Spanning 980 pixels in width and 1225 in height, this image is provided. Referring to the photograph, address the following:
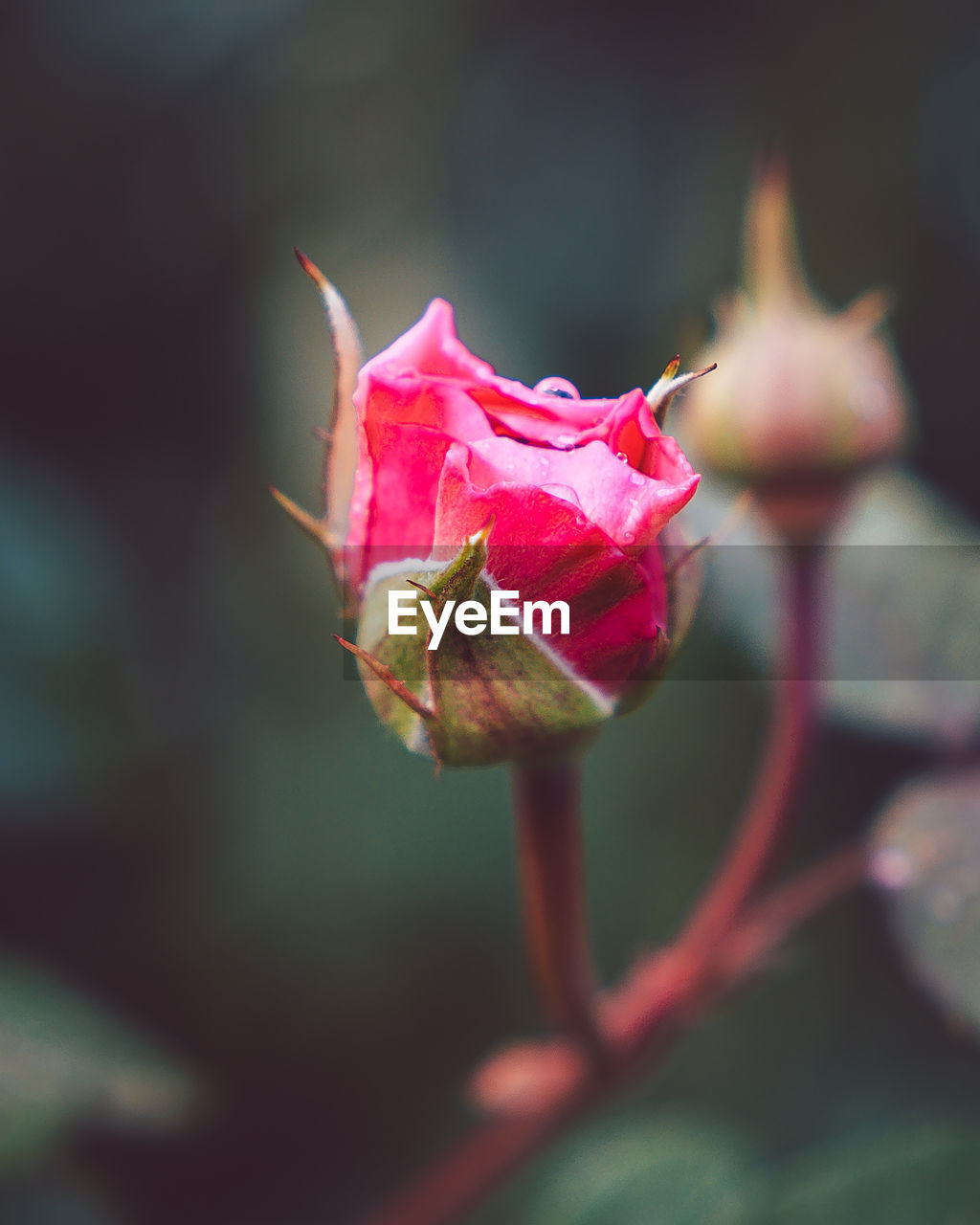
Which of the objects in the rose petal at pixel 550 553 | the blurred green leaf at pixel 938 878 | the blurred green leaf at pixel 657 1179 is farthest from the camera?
the blurred green leaf at pixel 657 1179

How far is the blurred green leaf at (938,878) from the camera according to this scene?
47 cm

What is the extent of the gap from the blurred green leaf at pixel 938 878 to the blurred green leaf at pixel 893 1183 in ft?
A: 0.23

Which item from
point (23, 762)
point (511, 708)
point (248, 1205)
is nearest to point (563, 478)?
point (511, 708)

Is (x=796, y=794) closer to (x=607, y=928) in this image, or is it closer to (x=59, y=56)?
(x=607, y=928)

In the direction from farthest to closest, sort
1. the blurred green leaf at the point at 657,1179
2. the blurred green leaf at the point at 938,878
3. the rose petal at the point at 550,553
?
the blurred green leaf at the point at 657,1179, the blurred green leaf at the point at 938,878, the rose petal at the point at 550,553

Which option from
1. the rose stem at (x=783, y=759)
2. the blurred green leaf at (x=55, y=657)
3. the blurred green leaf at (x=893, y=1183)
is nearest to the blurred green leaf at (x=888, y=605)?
the rose stem at (x=783, y=759)

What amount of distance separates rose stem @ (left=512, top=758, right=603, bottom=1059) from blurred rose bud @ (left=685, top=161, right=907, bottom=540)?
0.22 m

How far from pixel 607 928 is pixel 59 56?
0.77m

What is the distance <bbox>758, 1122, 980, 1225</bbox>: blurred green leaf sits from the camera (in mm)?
473

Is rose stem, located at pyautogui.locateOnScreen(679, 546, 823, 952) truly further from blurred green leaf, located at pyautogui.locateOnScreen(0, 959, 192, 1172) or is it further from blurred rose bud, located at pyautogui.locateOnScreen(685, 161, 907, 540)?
blurred green leaf, located at pyautogui.locateOnScreen(0, 959, 192, 1172)

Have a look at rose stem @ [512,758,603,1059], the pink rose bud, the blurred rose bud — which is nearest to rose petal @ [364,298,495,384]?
the pink rose bud

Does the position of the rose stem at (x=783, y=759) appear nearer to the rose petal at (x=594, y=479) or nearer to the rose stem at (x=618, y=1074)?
the rose stem at (x=618, y=1074)

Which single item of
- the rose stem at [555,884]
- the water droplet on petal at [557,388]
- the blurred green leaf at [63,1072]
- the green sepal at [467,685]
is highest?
the water droplet on petal at [557,388]

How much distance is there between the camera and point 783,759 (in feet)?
1.76
